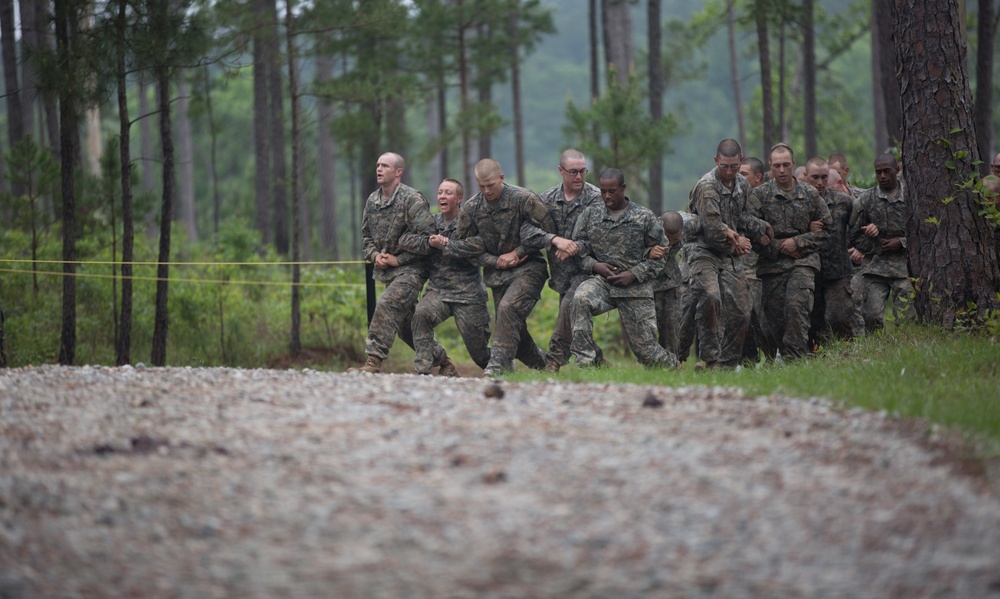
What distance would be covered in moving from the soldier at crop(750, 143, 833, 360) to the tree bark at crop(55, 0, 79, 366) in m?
8.91

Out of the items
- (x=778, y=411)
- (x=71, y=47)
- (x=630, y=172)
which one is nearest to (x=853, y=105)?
(x=630, y=172)

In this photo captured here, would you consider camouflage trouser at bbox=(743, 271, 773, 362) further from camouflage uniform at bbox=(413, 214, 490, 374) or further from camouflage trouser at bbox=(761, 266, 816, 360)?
camouflage uniform at bbox=(413, 214, 490, 374)

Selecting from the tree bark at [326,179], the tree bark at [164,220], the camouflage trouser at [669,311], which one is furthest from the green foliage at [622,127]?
the tree bark at [326,179]

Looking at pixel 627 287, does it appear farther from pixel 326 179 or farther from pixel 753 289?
pixel 326 179

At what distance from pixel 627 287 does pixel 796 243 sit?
2.28 metres

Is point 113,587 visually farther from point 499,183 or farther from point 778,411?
point 499,183

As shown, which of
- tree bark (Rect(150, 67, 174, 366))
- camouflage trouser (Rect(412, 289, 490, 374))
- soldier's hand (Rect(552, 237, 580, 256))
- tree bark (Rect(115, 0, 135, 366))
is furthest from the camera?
tree bark (Rect(150, 67, 174, 366))

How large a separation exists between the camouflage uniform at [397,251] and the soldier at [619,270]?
177 centimetres

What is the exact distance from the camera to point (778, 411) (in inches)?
310

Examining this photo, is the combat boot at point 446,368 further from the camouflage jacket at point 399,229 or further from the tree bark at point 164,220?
the tree bark at point 164,220

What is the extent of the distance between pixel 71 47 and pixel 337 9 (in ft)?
20.5

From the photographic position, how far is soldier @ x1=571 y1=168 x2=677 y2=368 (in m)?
11.9

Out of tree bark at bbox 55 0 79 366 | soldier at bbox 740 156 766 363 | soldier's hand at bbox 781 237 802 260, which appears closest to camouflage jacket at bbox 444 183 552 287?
soldier at bbox 740 156 766 363

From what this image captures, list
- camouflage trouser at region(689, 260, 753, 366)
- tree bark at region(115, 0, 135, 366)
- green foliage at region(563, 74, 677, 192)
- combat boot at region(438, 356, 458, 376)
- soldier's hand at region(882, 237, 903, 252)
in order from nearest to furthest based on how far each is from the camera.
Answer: camouflage trouser at region(689, 260, 753, 366) < combat boot at region(438, 356, 458, 376) < soldier's hand at region(882, 237, 903, 252) < tree bark at region(115, 0, 135, 366) < green foliage at region(563, 74, 677, 192)
